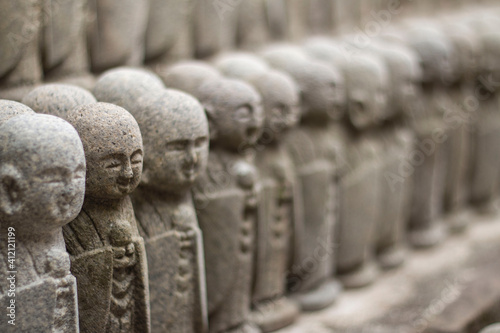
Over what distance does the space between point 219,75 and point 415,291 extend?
2.30 meters

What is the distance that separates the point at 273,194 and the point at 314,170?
1.35 ft

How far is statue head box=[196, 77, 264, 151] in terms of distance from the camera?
3.75 metres

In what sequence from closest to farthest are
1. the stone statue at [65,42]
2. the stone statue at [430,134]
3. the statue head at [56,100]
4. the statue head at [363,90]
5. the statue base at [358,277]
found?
1. the statue head at [56,100]
2. the stone statue at [65,42]
3. the statue head at [363,90]
4. the statue base at [358,277]
5. the stone statue at [430,134]

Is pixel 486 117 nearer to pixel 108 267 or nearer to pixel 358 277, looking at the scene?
pixel 358 277

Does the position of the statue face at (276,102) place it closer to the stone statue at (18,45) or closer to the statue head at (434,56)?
the stone statue at (18,45)

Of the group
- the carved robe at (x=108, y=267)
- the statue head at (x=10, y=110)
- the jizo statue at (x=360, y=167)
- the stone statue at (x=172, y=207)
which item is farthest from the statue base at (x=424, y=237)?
the statue head at (x=10, y=110)

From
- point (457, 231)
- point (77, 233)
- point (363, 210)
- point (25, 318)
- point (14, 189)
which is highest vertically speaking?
point (14, 189)

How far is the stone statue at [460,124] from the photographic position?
6008 millimetres

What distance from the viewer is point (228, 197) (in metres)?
3.78

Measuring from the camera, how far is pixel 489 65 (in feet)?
20.7

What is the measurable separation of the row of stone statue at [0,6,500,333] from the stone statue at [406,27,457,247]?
0.02m

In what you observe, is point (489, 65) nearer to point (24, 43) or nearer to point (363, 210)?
point (363, 210)

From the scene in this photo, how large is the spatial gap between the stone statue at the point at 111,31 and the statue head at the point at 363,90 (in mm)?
1591

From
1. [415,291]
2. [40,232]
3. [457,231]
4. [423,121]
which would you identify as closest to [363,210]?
[415,291]
